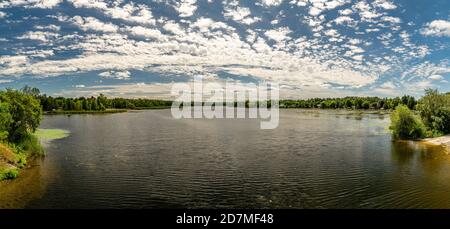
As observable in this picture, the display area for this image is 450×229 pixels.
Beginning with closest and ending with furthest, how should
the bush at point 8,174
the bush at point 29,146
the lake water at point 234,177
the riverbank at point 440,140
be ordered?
1. the lake water at point 234,177
2. the bush at point 8,174
3. the bush at point 29,146
4. the riverbank at point 440,140

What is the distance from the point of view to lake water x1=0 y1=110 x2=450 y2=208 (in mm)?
26156

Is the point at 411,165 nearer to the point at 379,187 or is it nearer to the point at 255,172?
the point at 379,187

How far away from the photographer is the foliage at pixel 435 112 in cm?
6462

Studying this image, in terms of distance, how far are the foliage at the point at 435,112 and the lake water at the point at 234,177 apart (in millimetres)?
13389

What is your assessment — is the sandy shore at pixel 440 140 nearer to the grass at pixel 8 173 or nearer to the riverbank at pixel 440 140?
the riverbank at pixel 440 140

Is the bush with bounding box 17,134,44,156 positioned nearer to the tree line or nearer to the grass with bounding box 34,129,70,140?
the grass with bounding box 34,129,70,140

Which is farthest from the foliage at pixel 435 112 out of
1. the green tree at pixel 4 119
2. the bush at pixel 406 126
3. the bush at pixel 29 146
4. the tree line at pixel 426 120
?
the green tree at pixel 4 119

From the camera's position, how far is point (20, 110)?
44500 millimetres

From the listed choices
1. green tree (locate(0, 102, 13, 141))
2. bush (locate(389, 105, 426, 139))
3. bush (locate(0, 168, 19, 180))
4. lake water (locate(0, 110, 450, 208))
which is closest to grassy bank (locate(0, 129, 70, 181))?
bush (locate(0, 168, 19, 180))

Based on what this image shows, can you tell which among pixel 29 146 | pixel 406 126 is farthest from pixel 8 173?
pixel 406 126

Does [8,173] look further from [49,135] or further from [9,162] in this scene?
[49,135]

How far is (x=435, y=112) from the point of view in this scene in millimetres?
65688

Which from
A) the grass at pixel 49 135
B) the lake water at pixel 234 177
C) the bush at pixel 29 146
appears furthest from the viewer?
the grass at pixel 49 135
